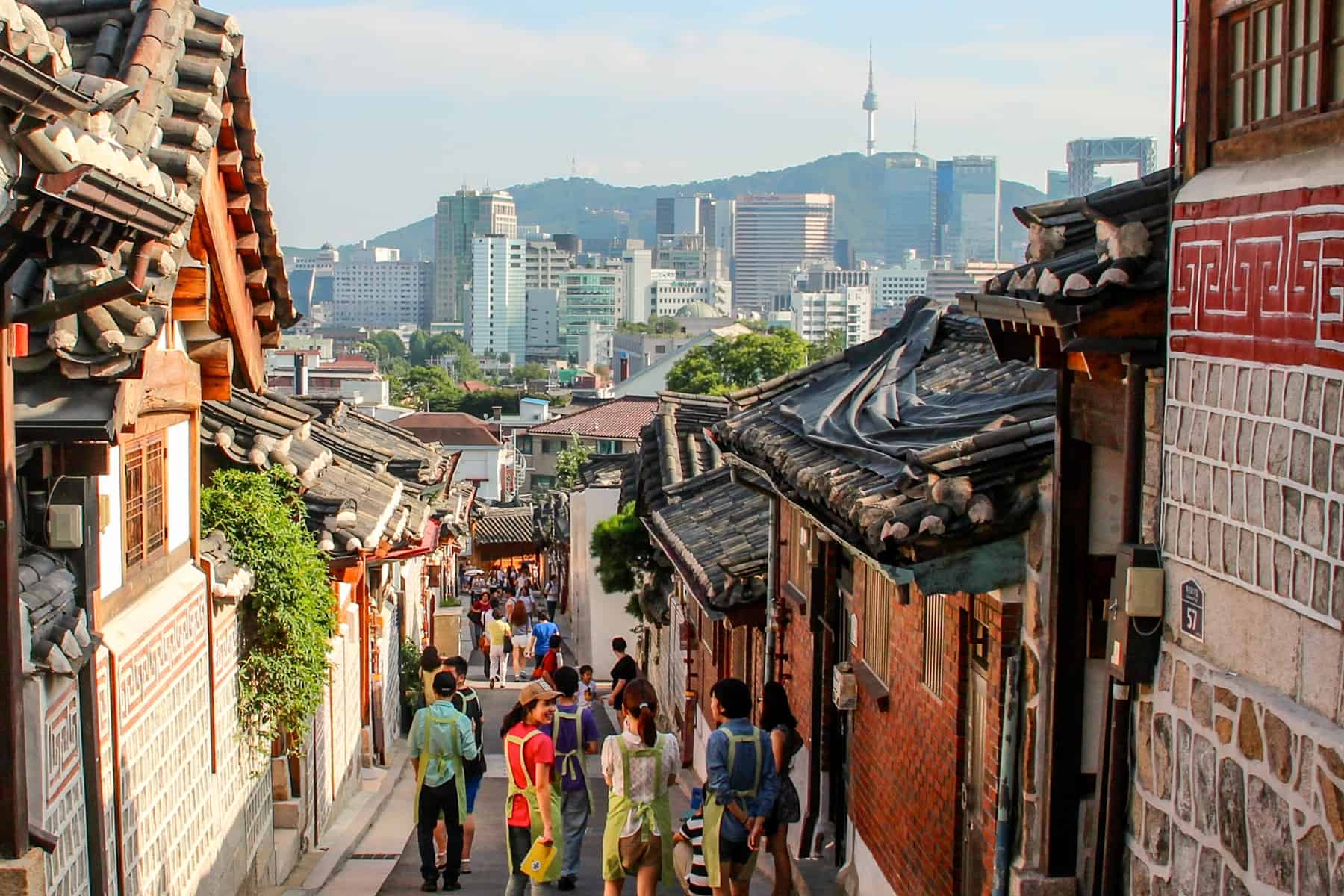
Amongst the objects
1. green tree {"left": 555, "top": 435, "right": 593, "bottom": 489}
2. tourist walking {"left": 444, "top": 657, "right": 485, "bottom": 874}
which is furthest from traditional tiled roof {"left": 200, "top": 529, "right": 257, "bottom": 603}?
green tree {"left": 555, "top": 435, "right": 593, "bottom": 489}

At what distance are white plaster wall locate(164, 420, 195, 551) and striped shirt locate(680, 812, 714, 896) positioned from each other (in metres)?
4.16

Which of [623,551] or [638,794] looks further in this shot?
[623,551]

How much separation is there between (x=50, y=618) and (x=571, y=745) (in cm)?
495

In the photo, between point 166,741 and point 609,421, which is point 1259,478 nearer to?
point 166,741

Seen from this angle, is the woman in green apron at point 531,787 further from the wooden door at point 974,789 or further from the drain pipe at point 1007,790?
the drain pipe at point 1007,790

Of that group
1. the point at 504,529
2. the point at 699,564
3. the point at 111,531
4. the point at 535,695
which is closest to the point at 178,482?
the point at 111,531

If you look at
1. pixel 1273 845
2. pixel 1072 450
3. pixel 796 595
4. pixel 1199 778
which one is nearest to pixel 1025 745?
pixel 1072 450

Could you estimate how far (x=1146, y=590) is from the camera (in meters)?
6.52

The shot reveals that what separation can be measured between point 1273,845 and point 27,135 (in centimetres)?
563

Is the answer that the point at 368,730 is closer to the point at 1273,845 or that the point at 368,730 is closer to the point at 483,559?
the point at 1273,845

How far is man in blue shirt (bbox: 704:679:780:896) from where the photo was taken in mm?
11078

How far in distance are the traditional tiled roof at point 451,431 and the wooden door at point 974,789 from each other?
250ft

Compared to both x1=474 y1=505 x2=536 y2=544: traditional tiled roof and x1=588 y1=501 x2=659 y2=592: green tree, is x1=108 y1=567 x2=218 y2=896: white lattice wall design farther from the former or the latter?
x1=474 y1=505 x2=536 y2=544: traditional tiled roof

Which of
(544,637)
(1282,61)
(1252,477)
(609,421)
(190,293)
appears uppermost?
(1282,61)
